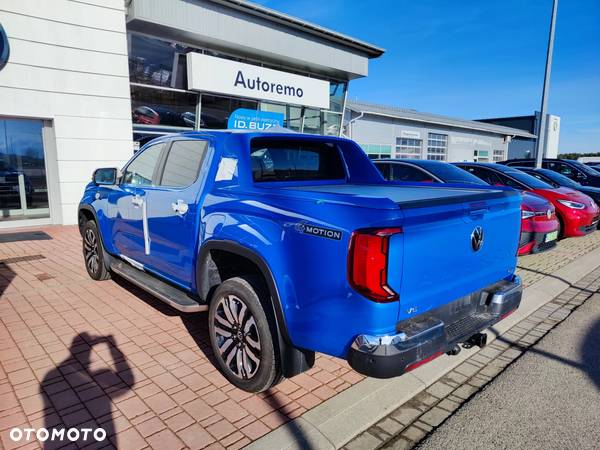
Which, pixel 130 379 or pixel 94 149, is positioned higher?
pixel 94 149

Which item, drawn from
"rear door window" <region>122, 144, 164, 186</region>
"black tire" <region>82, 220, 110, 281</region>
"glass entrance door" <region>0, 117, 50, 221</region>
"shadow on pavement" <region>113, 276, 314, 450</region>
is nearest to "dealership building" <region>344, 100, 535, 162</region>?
"glass entrance door" <region>0, 117, 50, 221</region>

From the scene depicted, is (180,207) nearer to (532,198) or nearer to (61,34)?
(532,198)

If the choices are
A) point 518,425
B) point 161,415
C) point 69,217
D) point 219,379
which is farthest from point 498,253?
point 69,217

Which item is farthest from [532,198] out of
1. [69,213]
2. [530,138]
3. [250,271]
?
[530,138]

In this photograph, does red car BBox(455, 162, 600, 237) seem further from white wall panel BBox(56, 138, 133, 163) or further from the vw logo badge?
white wall panel BBox(56, 138, 133, 163)

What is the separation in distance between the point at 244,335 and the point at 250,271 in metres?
0.49

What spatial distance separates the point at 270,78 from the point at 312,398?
1352 centimetres

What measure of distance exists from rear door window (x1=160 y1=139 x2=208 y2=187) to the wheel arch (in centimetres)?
71

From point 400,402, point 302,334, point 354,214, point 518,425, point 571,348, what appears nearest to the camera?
point 354,214

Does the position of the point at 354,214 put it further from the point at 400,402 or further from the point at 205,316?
the point at 205,316

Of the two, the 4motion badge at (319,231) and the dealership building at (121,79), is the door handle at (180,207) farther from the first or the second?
the dealership building at (121,79)

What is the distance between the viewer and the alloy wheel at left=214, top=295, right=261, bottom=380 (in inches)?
112

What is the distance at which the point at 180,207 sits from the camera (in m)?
3.41

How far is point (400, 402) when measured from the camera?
2.92m
